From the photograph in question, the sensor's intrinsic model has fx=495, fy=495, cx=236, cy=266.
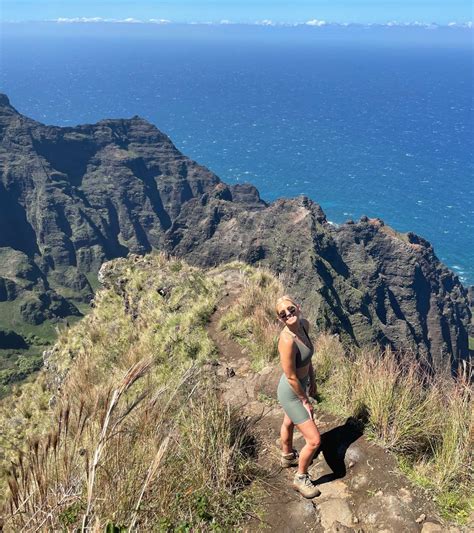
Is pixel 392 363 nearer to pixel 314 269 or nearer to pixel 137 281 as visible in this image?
pixel 137 281

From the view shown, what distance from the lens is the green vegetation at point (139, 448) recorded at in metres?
Result: 4.48

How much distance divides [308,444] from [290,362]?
1.13 meters

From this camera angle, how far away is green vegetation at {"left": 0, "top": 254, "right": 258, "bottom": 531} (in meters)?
4.48

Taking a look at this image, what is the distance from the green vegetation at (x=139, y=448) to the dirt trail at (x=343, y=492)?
40 centimetres

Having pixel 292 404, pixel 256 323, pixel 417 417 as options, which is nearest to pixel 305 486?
pixel 292 404

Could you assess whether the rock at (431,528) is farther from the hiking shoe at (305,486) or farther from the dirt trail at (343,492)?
the hiking shoe at (305,486)

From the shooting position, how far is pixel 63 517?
200 inches

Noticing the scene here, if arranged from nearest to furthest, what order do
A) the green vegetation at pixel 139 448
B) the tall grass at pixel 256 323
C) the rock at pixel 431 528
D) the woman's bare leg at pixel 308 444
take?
the green vegetation at pixel 139 448, the rock at pixel 431 528, the woman's bare leg at pixel 308 444, the tall grass at pixel 256 323

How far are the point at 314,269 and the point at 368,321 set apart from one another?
33.6 ft

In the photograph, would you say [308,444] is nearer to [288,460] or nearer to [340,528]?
[288,460]

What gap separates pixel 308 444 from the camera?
264 inches

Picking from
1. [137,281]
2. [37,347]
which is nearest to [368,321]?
[137,281]

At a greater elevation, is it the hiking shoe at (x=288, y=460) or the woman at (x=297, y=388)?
the woman at (x=297, y=388)

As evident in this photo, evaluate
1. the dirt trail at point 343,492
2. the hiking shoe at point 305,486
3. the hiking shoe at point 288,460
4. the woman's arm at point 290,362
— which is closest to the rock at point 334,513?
the dirt trail at point 343,492
